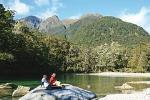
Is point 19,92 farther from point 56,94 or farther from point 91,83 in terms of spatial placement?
point 91,83

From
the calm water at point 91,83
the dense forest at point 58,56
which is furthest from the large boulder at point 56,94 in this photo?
the dense forest at point 58,56

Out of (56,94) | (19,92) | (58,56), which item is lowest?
(56,94)

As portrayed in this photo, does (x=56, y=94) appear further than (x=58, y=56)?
No

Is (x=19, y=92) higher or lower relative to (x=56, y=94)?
higher

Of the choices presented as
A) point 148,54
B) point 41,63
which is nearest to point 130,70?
point 148,54

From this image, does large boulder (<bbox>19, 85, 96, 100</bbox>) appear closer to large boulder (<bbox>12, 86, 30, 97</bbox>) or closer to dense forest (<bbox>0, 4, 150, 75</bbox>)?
large boulder (<bbox>12, 86, 30, 97</bbox>)

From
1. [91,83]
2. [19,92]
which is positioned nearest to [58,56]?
[91,83]

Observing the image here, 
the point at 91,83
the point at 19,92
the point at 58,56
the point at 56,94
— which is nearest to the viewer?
the point at 56,94

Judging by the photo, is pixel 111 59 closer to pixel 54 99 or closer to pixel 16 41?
pixel 16 41

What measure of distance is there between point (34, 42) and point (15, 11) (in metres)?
42.0

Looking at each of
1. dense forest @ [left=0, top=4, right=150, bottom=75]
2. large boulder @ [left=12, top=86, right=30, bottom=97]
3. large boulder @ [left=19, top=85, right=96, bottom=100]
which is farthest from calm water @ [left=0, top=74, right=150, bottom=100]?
dense forest @ [left=0, top=4, right=150, bottom=75]

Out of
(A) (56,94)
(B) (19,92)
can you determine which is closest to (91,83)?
(B) (19,92)

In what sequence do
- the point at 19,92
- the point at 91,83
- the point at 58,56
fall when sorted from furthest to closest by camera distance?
the point at 58,56 → the point at 91,83 → the point at 19,92

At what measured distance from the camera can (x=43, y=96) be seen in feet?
88.3
